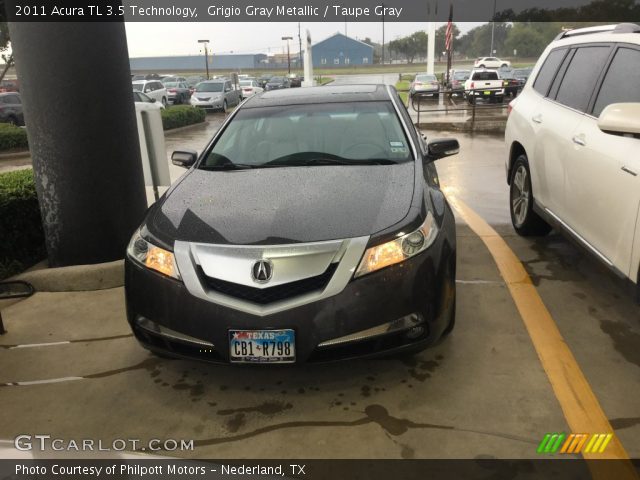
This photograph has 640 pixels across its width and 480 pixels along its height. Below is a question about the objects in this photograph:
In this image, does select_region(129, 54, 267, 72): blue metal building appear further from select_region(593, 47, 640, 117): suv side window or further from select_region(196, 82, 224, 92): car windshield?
select_region(593, 47, 640, 117): suv side window

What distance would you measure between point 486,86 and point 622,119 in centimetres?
2439

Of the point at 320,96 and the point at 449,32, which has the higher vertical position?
the point at 449,32

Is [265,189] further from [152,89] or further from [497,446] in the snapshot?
[152,89]

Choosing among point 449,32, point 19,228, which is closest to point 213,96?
point 449,32

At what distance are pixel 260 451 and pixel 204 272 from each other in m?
0.88

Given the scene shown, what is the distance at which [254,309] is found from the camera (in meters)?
A: 2.71

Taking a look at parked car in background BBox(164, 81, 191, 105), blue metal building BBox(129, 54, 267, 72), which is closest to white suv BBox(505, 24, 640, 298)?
parked car in background BBox(164, 81, 191, 105)

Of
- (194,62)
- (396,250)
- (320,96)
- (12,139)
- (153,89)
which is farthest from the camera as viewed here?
(194,62)

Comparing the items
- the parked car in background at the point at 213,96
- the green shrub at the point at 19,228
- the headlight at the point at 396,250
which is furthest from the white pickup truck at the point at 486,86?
the headlight at the point at 396,250

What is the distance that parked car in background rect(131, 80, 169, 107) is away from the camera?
998 inches

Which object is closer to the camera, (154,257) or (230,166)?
(154,257)

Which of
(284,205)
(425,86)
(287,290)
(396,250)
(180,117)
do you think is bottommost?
(180,117)

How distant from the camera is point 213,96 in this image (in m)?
26.2

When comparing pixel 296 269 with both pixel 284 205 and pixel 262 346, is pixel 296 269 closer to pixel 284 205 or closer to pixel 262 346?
pixel 262 346
